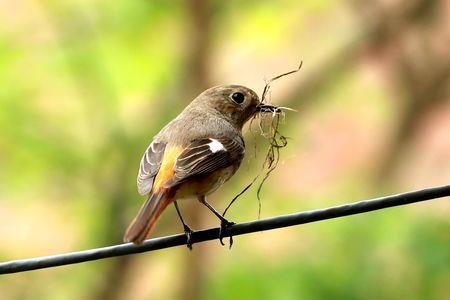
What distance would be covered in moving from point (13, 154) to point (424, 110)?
11.6ft

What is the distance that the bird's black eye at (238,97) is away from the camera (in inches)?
203

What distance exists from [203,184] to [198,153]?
0.54 ft

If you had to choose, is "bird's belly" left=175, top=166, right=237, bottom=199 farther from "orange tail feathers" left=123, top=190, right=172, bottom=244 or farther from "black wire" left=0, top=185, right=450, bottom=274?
"black wire" left=0, top=185, right=450, bottom=274

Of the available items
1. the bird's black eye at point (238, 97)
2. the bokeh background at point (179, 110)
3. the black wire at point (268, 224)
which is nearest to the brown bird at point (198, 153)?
the bird's black eye at point (238, 97)

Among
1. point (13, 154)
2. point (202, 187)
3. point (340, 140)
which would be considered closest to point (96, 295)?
point (13, 154)

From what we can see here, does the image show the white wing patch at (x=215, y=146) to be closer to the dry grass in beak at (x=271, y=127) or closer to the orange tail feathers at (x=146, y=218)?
the dry grass in beak at (x=271, y=127)

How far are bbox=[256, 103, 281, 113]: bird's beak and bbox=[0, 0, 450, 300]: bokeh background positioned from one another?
143 centimetres

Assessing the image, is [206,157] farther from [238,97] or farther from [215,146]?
[238,97]

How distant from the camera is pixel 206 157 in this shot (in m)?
4.31

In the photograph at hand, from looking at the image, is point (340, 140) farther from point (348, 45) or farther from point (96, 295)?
point (96, 295)

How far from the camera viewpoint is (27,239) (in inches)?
321

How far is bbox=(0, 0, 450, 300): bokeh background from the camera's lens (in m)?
6.11

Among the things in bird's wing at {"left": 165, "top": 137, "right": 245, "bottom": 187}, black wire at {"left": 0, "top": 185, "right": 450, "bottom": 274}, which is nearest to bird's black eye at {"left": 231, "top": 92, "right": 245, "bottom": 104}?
bird's wing at {"left": 165, "top": 137, "right": 245, "bottom": 187}

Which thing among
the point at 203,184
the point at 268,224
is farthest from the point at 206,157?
Result: the point at 268,224
